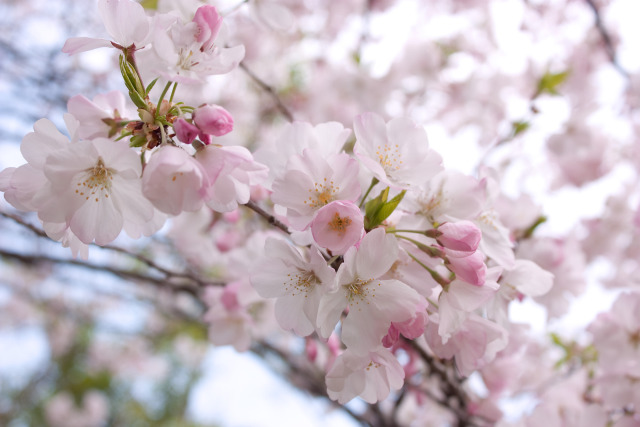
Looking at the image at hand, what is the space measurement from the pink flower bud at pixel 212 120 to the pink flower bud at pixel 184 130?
2 cm

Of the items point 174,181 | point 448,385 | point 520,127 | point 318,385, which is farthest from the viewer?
point 318,385

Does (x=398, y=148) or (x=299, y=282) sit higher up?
(x=398, y=148)

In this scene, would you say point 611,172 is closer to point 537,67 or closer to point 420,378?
point 537,67

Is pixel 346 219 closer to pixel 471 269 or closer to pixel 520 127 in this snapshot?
pixel 471 269

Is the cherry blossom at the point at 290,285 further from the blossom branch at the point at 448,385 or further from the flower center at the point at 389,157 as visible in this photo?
the blossom branch at the point at 448,385

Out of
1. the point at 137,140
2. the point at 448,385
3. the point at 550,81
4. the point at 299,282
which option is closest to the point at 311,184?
the point at 299,282

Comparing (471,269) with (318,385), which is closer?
(471,269)

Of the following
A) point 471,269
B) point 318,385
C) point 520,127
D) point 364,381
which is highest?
point 471,269

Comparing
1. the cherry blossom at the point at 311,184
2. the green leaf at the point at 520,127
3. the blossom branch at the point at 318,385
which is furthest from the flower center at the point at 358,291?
the green leaf at the point at 520,127

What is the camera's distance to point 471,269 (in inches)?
26.3

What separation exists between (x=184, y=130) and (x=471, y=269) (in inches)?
17.5

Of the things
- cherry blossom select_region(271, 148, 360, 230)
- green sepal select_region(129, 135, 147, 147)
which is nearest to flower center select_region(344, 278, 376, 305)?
cherry blossom select_region(271, 148, 360, 230)

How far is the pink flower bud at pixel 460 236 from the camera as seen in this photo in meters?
0.66

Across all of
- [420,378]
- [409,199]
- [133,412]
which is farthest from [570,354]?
[133,412]
